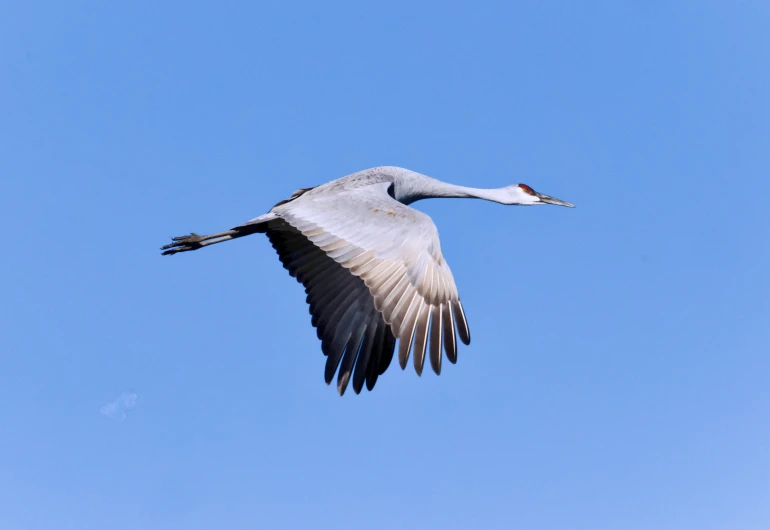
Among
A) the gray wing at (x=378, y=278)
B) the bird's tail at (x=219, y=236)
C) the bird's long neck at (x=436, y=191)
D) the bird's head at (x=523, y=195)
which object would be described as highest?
the bird's head at (x=523, y=195)

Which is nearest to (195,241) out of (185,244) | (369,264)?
(185,244)

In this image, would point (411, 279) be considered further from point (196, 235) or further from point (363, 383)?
point (196, 235)

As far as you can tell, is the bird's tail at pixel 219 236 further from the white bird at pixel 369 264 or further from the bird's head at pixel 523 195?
the bird's head at pixel 523 195

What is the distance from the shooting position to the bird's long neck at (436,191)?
33.0 ft

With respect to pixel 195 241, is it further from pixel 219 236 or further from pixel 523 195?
pixel 523 195

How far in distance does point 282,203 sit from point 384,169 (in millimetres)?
1214

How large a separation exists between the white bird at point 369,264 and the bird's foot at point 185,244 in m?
0.01

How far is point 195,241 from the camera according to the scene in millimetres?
9914

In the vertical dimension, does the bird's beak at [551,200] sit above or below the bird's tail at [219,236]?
above

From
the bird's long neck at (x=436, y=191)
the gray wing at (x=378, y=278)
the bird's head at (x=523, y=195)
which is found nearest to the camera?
the gray wing at (x=378, y=278)

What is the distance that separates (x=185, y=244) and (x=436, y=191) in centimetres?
281

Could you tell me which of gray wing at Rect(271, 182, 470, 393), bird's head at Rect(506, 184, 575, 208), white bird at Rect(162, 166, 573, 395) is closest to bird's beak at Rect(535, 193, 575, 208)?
bird's head at Rect(506, 184, 575, 208)

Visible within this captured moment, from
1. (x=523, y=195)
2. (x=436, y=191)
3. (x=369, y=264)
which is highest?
(x=523, y=195)

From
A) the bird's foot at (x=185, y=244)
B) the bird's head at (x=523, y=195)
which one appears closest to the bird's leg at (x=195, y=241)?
the bird's foot at (x=185, y=244)
